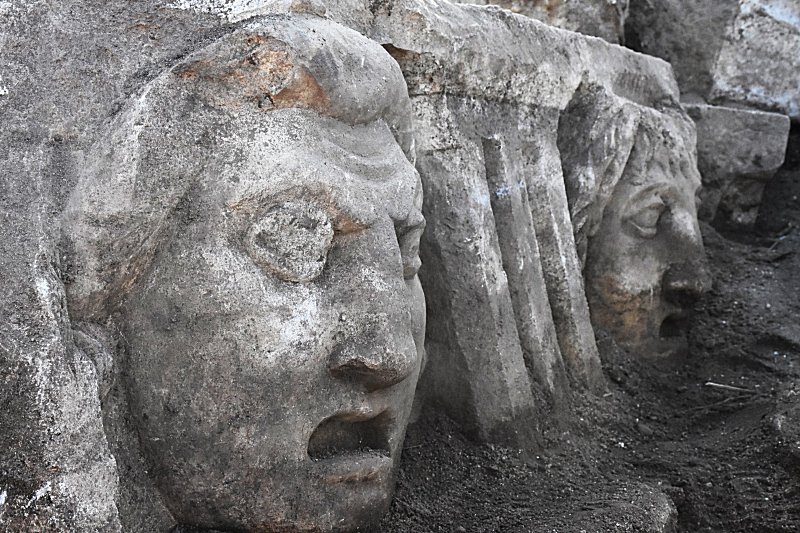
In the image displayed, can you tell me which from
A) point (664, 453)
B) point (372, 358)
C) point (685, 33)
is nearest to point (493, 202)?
point (664, 453)

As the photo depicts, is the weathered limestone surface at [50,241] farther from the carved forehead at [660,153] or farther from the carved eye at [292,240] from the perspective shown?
the carved forehead at [660,153]

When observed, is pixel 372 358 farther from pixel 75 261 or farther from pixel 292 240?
pixel 75 261

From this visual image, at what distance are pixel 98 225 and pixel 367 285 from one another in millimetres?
484

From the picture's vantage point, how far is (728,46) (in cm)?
434

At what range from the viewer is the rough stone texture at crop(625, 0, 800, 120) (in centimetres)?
427

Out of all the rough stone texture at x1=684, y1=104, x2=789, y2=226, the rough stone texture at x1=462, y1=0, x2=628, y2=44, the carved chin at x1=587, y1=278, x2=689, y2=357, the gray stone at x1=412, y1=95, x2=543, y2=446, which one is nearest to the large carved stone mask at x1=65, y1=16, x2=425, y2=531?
the gray stone at x1=412, y1=95, x2=543, y2=446

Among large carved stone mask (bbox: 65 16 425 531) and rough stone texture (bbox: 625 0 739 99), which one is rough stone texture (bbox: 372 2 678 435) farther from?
rough stone texture (bbox: 625 0 739 99)

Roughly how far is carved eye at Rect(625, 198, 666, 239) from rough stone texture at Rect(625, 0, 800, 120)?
1.52 m

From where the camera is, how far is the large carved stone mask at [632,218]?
2.91 metres

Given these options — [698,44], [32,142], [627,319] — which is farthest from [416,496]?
[698,44]

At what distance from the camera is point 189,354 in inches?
62.3

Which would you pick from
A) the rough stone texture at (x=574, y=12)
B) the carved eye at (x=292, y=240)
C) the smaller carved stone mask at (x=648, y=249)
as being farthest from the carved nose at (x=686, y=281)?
the carved eye at (x=292, y=240)

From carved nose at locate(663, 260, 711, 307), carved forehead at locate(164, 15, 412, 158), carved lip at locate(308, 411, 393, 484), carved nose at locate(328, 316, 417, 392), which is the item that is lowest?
carved nose at locate(663, 260, 711, 307)

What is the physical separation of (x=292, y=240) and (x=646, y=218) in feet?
5.70
